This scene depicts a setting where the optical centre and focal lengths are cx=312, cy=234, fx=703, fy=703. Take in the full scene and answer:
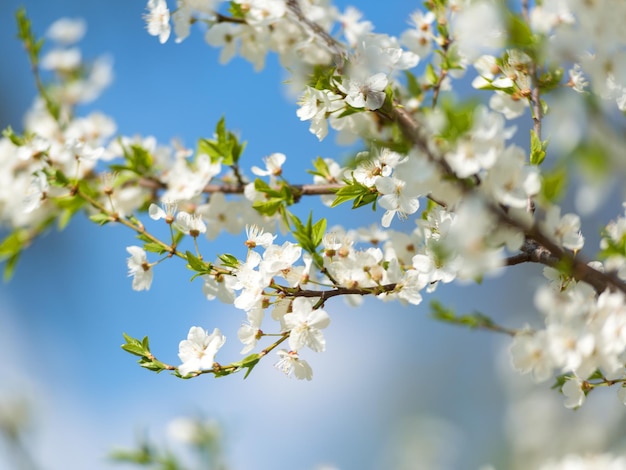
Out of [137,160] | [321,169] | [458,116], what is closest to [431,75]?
[321,169]

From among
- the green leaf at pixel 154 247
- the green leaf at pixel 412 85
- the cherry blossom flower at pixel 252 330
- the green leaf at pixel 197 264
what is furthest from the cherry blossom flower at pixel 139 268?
the green leaf at pixel 412 85

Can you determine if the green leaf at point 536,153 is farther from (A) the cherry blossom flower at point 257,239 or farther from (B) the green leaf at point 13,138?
(B) the green leaf at point 13,138

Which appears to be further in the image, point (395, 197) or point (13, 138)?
point (13, 138)

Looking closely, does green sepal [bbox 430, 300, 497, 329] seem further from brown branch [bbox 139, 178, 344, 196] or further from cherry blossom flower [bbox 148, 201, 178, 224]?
cherry blossom flower [bbox 148, 201, 178, 224]

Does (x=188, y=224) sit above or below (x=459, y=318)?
below

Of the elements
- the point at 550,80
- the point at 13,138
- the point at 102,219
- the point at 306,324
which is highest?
the point at 550,80

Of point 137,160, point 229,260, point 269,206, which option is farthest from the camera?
point 137,160

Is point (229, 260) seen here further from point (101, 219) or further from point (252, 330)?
point (101, 219)

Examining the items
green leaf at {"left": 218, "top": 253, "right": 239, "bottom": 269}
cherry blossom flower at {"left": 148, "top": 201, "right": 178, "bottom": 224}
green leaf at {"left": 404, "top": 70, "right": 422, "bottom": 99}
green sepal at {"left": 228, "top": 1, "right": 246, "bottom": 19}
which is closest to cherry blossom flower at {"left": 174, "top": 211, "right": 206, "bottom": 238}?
cherry blossom flower at {"left": 148, "top": 201, "right": 178, "bottom": 224}

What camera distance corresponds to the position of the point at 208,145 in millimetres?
1395

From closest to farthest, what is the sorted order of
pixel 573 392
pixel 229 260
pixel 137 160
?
pixel 573 392 < pixel 229 260 < pixel 137 160

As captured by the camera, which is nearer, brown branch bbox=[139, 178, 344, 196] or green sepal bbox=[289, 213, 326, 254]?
green sepal bbox=[289, 213, 326, 254]

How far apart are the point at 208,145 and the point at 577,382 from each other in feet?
2.65

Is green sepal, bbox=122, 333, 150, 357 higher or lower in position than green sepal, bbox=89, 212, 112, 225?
lower
